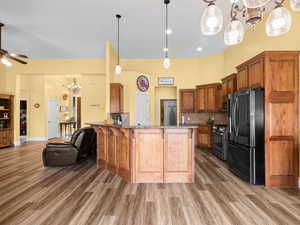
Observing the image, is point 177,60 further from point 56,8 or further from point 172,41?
point 56,8

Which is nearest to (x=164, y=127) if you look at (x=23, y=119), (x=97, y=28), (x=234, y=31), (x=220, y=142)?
(x=234, y=31)

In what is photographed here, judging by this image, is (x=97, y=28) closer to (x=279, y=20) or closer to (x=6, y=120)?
(x=279, y=20)

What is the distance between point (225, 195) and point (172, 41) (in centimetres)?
459

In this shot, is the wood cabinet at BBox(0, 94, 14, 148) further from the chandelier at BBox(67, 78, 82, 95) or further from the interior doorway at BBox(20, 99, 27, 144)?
the chandelier at BBox(67, 78, 82, 95)

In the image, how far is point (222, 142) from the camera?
4625 millimetres

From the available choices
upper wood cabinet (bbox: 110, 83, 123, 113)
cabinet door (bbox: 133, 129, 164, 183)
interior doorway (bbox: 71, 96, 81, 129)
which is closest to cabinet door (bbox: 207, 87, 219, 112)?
upper wood cabinet (bbox: 110, 83, 123, 113)

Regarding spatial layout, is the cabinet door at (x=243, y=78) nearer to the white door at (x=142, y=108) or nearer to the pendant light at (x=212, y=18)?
the pendant light at (x=212, y=18)

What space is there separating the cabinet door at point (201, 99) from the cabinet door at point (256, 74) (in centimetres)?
290

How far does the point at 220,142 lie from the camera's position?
4758 millimetres

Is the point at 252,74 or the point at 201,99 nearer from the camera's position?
the point at 252,74

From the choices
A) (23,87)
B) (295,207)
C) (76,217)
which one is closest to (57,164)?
(76,217)

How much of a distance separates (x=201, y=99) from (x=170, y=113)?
155 centimetres

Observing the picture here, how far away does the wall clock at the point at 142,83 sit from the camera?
6.66m

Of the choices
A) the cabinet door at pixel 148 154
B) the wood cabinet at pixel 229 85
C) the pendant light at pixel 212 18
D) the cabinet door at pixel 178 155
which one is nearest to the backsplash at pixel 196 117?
the wood cabinet at pixel 229 85
